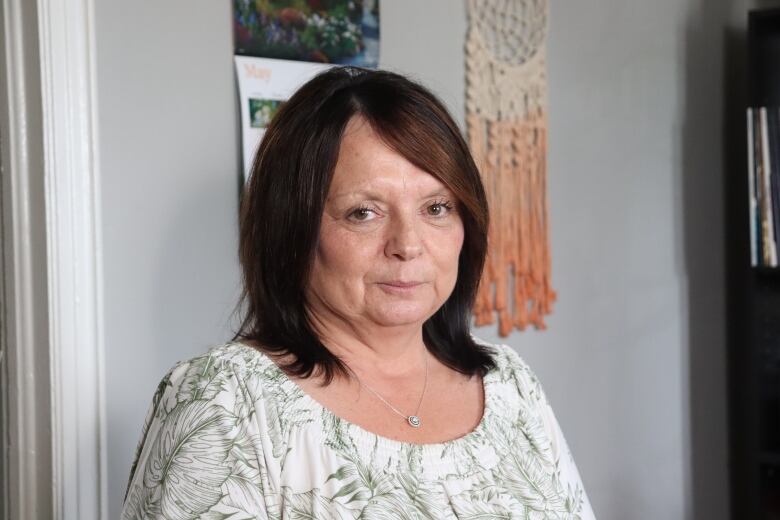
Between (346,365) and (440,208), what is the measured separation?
26 centimetres

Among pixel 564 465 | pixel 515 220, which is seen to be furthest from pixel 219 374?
pixel 515 220

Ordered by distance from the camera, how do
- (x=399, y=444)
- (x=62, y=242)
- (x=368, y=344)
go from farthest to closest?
(x=62, y=242), (x=368, y=344), (x=399, y=444)

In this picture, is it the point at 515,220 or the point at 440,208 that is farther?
the point at 515,220

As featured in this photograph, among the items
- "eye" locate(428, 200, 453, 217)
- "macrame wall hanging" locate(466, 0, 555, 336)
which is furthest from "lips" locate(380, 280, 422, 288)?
"macrame wall hanging" locate(466, 0, 555, 336)

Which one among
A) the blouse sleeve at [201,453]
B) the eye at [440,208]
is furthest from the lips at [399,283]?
the blouse sleeve at [201,453]

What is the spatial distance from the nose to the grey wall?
1.76ft

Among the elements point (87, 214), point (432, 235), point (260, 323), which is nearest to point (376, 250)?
point (432, 235)

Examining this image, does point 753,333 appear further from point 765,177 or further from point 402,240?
point 402,240

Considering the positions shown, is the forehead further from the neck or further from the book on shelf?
A: the book on shelf

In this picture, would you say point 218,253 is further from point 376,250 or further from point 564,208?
point 564,208

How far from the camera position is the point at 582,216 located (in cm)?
252

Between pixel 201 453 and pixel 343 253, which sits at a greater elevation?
pixel 343 253

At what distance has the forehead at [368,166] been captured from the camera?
1302 millimetres

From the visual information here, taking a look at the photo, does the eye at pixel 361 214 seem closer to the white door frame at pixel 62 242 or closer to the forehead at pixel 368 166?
the forehead at pixel 368 166
